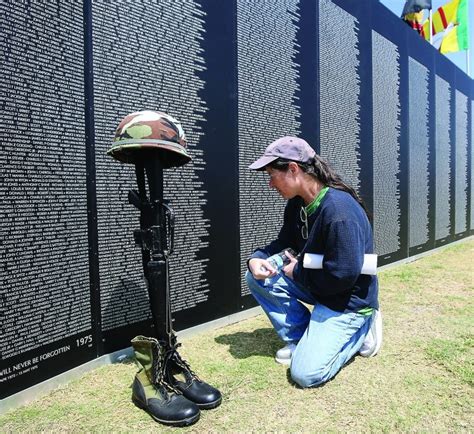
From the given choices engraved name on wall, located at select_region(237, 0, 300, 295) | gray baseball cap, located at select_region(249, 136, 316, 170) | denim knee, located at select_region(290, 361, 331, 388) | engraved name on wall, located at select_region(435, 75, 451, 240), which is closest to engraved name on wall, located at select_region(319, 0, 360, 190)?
engraved name on wall, located at select_region(237, 0, 300, 295)

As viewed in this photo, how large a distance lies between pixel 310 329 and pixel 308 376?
0.87 feet

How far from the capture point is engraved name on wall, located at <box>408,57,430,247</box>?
6.60 m

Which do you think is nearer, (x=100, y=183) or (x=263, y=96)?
(x=100, y=183)

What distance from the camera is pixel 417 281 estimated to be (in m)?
5.00

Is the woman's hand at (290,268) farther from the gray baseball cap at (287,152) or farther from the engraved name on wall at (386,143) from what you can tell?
the engraved name on wall at (386,143)

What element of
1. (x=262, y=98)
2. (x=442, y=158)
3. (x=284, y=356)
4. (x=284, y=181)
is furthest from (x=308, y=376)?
(x=442, y=158)

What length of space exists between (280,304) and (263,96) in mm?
1858

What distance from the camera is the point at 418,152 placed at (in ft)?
22.5

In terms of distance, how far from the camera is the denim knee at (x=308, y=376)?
2207mm

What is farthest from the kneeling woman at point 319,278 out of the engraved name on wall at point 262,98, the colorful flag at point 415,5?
the colorful flag at point 415,5

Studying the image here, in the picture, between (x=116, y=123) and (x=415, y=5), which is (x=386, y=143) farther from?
(x=415, y=5)

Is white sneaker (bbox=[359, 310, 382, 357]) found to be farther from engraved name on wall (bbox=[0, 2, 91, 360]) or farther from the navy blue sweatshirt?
engraved name on wall (bbox=[0, 2, 91, 360])

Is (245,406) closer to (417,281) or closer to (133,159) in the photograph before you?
(133,159)

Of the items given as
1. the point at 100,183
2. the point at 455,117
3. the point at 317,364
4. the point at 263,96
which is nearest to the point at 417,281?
the point at 263,96
